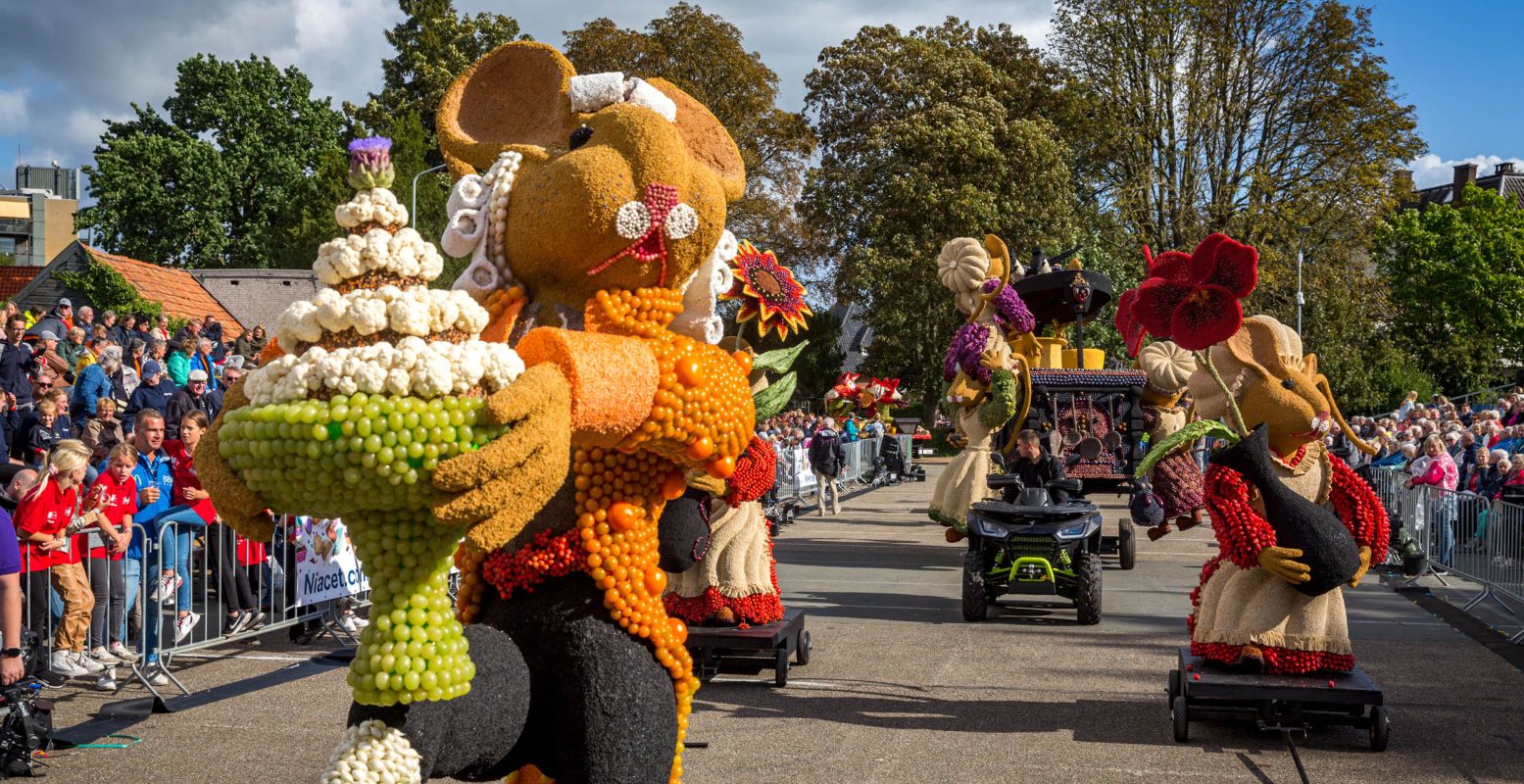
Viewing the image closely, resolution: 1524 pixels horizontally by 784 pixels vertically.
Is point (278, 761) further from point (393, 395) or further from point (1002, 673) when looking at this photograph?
point (1002, 673)

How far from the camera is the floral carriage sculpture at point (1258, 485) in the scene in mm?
6113

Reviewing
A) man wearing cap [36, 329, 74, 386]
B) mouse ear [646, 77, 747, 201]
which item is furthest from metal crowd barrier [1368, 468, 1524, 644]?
man wearing cap [36, 329, 74, 386]

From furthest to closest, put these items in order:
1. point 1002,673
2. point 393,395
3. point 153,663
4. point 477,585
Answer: point 1002,673 → point 153,663 → point 477,585 → point 393,395

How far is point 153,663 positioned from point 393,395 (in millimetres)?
5638

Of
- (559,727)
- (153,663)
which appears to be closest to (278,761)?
(153,663)

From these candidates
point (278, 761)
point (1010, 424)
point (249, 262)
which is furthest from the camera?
point (249, 262)

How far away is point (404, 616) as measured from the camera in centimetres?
295

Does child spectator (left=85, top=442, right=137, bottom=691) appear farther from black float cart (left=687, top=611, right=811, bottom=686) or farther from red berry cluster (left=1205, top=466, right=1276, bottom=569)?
red berry cluster (left=1205, top=466, right=1276, bottom=569)

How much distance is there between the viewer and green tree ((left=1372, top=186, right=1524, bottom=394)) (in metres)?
39.2

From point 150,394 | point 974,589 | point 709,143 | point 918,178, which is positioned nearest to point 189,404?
point 150,394

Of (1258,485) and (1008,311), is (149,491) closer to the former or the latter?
(1258,485)

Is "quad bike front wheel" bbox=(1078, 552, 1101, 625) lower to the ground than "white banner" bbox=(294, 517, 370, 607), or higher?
lower

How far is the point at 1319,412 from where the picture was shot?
6727mm

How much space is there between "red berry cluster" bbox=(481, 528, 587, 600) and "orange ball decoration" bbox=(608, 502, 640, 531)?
109 mm
